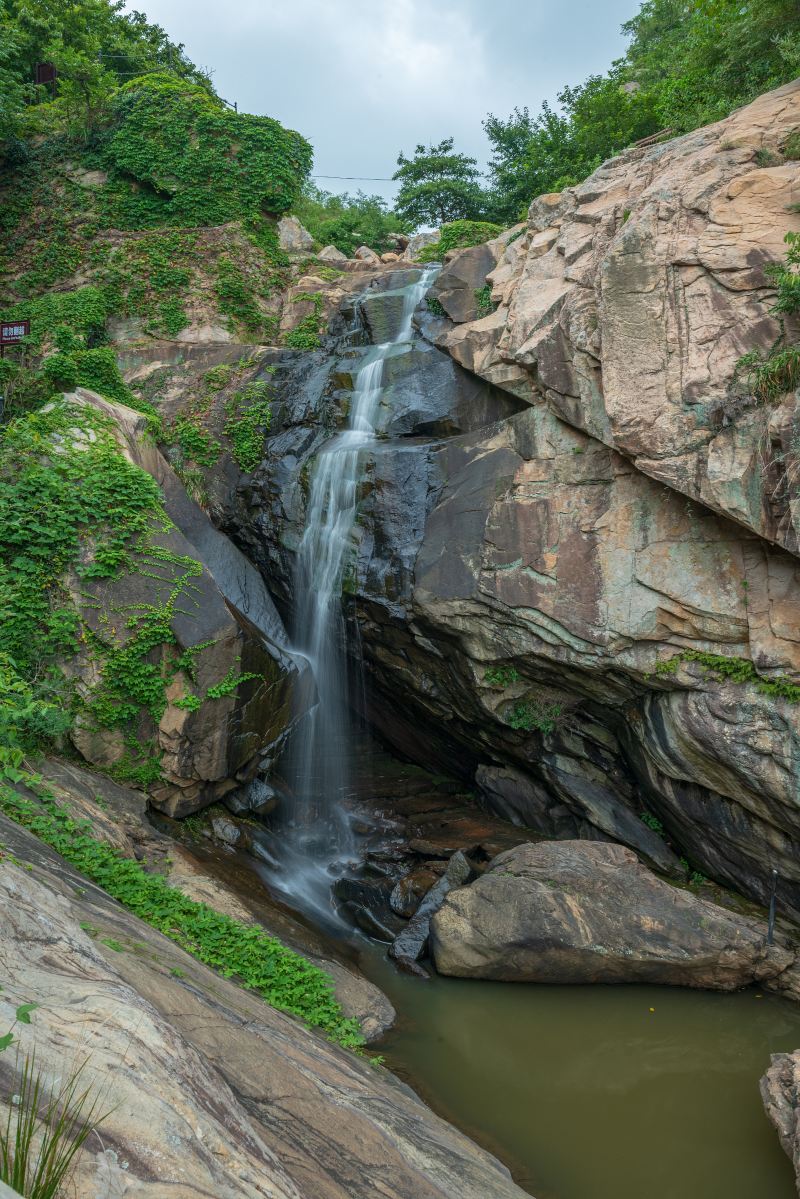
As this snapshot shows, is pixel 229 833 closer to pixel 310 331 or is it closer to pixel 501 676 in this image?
pixel 501 676

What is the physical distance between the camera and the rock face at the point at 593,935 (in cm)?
777

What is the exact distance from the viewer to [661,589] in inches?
330

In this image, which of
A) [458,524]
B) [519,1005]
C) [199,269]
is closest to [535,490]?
→ [458,524]

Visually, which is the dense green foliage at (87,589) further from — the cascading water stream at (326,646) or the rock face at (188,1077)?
the rock face at (188,1077)

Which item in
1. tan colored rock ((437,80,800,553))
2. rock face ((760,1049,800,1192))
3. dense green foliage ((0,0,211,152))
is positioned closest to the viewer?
rock face ((760,1049,800,1192))

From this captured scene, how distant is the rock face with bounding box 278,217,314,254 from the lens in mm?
18703

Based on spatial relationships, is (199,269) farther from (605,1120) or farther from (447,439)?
(605,1120)

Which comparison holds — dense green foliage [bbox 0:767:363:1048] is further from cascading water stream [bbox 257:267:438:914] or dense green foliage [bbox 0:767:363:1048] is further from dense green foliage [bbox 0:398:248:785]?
cascading water stream [bbox 257:267:438:914]

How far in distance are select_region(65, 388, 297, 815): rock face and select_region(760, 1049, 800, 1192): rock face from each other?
633 cm

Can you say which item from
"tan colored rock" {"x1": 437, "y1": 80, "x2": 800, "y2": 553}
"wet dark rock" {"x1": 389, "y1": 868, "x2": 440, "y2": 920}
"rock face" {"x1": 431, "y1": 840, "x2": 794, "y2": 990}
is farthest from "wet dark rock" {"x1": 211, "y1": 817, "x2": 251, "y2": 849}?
"tan colored rock" {"x1": 437, "y1": 80, "x2": 800, "y2": 553}

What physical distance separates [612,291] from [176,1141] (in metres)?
8.37

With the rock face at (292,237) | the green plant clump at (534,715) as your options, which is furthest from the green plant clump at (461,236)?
the green plant clump at (534,715)

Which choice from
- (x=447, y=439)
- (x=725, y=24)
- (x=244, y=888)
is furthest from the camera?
(x=725, y=24)

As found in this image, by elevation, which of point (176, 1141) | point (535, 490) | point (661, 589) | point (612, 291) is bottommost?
point (176, 1141)
